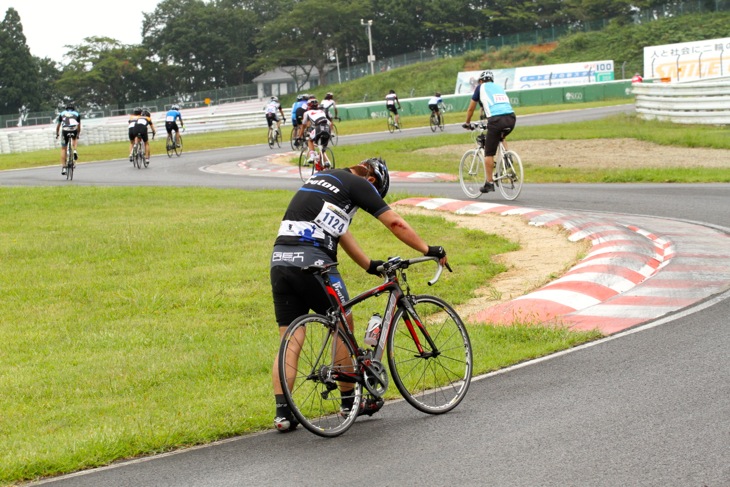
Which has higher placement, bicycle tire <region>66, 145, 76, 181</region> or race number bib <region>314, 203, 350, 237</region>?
race number bib <region>314, 203, 350, 237</region>

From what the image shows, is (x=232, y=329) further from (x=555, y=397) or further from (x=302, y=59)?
(x=302, y=59)

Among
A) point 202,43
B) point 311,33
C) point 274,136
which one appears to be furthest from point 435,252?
point 202,43

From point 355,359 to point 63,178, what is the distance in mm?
24625

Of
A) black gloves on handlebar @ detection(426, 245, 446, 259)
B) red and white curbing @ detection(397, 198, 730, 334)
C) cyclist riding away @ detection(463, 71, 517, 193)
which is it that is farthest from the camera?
cyclist riding away @ detection(463, 71, 517, 193)

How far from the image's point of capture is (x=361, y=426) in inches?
251

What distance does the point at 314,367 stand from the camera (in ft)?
20.1

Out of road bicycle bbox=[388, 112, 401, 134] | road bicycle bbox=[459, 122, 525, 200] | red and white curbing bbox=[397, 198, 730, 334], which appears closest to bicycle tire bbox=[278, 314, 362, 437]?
red and white curbing bbox=[397, 198, 730, 334]

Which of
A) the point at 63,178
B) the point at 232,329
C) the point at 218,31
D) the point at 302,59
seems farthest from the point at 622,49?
the point at 232,329

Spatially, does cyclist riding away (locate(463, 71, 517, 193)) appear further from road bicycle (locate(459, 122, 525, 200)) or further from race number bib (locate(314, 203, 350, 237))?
race number bib (locate(314, 203, 350, 237))

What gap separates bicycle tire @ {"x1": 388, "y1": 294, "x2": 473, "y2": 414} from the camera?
6.52 metres

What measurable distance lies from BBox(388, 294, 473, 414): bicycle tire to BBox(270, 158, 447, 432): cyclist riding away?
380 millimetres

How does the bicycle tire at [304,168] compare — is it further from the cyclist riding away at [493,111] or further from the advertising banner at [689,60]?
the advertising banner at [689,60]

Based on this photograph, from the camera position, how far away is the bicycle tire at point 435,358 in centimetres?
652

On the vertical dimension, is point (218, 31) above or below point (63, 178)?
above
